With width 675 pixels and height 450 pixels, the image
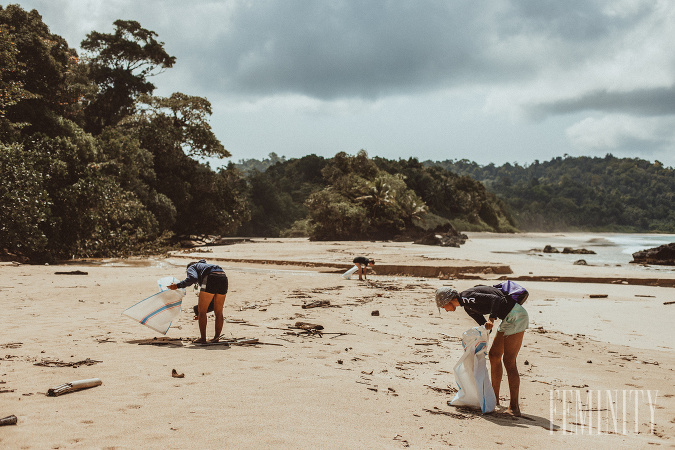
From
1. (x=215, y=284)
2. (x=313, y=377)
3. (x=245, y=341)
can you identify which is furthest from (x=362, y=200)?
(x=313, y=377)

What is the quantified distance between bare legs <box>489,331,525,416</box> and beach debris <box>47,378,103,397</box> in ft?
12.9

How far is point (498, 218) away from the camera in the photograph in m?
71.4

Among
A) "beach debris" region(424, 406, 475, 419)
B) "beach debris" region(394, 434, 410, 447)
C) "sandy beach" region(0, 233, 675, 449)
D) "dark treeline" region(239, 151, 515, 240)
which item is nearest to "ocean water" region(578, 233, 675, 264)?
"dark treeline" region(239, 151, 515, 240)

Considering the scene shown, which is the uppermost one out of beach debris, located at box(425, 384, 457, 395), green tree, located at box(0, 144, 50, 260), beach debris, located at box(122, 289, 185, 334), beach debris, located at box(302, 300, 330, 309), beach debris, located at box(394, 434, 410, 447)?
green tree, located at box(0, 144, 50, 260)

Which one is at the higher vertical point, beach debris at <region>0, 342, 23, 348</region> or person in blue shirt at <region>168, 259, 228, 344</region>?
person in blue shirt at <region>168, 259, 228, 344</region>

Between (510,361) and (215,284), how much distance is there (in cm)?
413

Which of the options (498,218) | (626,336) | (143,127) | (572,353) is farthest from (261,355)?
(498,218)

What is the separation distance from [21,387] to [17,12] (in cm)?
2218

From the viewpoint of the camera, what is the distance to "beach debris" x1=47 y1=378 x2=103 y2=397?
171 inches

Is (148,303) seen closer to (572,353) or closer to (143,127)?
(572,353)

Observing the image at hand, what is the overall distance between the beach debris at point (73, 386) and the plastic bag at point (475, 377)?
350 centimetres

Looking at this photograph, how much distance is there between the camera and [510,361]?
5.06 m

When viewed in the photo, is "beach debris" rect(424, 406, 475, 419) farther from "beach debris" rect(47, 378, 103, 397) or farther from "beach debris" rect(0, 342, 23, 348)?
"beach debris" rect(0, 342, 23, 348)

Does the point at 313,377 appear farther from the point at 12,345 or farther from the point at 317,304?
the point at 317,304
